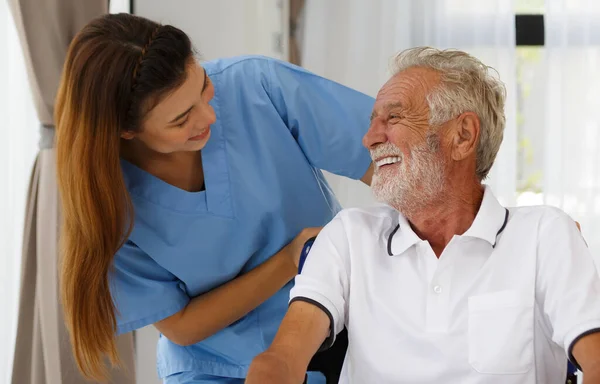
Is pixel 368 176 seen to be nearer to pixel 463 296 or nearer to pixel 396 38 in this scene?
pixel 463 296

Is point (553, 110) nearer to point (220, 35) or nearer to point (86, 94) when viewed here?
point (220, 35)

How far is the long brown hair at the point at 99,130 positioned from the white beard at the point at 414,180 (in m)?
0.47

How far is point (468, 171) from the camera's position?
Result: 157 centimetres

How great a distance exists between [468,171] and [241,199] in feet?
1.84

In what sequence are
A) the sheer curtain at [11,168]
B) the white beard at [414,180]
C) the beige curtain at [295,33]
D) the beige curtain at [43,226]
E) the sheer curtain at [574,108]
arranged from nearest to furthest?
the white beard at [414,180] → the beige curtain at [43,226] → the sheer curtain at [11,168] → the sheer curtain at [574,108] → the beige curtain at [295,33]

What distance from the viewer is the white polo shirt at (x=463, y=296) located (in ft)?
4.63

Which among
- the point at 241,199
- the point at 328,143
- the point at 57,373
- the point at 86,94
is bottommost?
the point at 57,373

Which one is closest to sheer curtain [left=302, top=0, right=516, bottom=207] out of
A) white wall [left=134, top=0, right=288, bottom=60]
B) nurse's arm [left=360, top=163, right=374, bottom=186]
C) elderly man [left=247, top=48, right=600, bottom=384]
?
white wall [left=134, top=0, right=288, bottom=60]

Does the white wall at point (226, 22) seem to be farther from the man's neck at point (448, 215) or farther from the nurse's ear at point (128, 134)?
the man's neck at point (448, 215)

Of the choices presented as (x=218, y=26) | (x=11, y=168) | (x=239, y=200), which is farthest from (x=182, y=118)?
(x=218, y=26)

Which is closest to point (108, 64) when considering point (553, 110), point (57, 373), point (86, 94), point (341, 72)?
point (86, 94)

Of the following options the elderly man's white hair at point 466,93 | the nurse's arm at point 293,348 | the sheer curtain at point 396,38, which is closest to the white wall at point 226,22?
the sheer curtain at point 396,38

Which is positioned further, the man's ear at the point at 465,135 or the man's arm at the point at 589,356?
the man's ear at the point at 465,135

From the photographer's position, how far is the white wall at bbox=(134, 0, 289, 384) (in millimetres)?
3311
